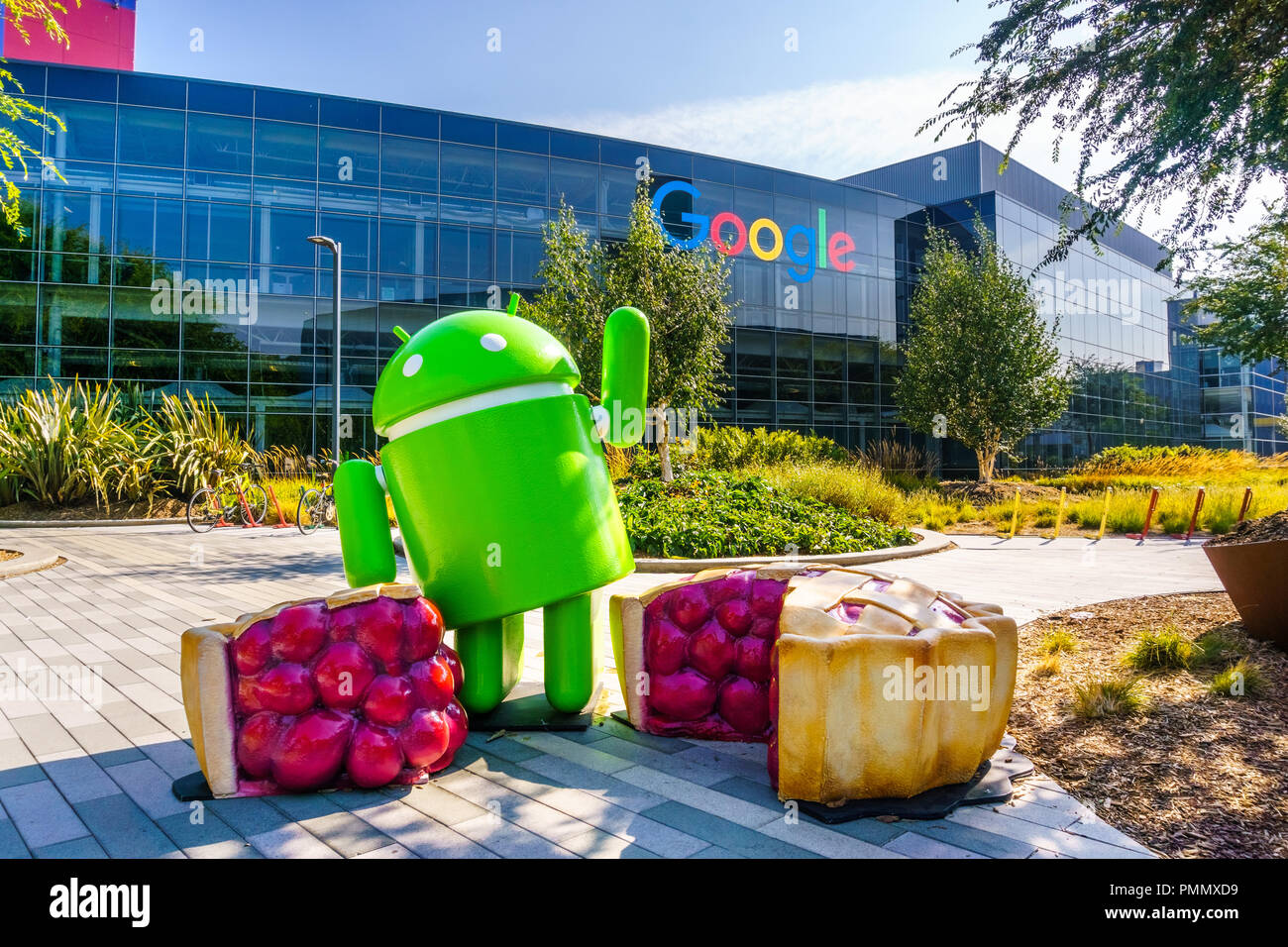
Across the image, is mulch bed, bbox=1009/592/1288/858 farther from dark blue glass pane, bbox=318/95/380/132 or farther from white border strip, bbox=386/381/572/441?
dark blue glass pane, bbox=318/95/380/132

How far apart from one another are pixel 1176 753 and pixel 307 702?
11.8 ft

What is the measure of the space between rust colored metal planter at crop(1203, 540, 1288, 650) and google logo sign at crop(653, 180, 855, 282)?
2350cm

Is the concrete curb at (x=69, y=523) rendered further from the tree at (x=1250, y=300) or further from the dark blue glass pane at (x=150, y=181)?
the tree at (x=1250, y=300)

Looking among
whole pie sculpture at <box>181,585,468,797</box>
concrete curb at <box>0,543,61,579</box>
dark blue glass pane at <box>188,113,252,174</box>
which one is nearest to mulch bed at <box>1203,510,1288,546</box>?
whole pie sculpture at <box>181,585,468,797</box>

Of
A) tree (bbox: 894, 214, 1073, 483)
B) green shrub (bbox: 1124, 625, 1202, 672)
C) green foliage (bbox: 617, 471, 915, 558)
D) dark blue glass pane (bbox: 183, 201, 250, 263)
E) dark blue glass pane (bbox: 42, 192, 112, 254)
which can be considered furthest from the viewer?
dark blue glass pane (bbox: 183, 201, 250, 263)

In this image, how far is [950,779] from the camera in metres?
3.17

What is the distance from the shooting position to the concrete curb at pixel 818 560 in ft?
31.7

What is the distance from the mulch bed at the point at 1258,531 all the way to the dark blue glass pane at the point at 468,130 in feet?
84.8

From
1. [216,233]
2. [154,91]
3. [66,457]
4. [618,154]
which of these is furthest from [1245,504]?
[154,91]

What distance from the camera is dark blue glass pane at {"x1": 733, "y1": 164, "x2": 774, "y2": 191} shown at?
1179 inches

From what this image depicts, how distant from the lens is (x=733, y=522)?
1116 cm

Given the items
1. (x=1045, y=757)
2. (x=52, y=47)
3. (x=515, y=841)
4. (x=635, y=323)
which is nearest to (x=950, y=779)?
(x=1045, y=757)

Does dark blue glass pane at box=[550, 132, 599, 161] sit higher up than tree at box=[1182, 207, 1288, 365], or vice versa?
dark blue glass pane at box=[550, 132, 599, 161]

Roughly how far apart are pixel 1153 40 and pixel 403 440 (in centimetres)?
548
